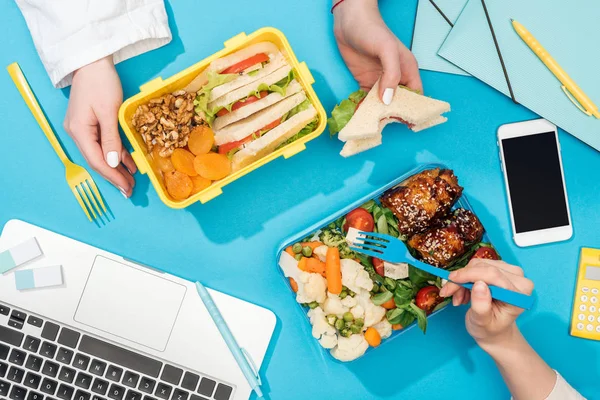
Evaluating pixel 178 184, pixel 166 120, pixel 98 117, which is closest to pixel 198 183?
pixel 178 184

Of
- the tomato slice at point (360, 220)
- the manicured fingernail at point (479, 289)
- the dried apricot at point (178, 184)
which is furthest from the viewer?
the tomato slice at point (360, 220)

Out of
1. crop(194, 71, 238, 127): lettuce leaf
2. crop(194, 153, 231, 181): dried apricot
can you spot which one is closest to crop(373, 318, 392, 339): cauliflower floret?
crop(194, 153, 231, 181): dried apricot

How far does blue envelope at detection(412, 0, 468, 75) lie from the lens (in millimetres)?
1303

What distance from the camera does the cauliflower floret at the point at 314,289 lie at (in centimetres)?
121

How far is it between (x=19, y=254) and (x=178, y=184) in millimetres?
418

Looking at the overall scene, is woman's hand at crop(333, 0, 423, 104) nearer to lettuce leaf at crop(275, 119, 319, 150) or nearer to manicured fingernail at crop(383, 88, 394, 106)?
manicured fingernail at crop(383, 88, 394, 106)

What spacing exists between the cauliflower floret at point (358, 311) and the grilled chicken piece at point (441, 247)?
0.58 ft

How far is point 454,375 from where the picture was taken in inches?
52.4

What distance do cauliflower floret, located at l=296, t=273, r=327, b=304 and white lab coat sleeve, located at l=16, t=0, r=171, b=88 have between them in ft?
2.10

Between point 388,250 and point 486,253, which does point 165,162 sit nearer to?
point 388,250

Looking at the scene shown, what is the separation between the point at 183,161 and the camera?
1.15 m

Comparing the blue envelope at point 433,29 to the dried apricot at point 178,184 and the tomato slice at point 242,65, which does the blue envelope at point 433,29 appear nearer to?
the tomato slice at point 242,65

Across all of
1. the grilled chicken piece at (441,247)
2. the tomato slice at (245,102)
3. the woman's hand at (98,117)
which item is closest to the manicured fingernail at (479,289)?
the grilled chicken piece at (441,247)

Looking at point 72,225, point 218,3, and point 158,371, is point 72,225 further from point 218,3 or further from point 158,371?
point 218,3
